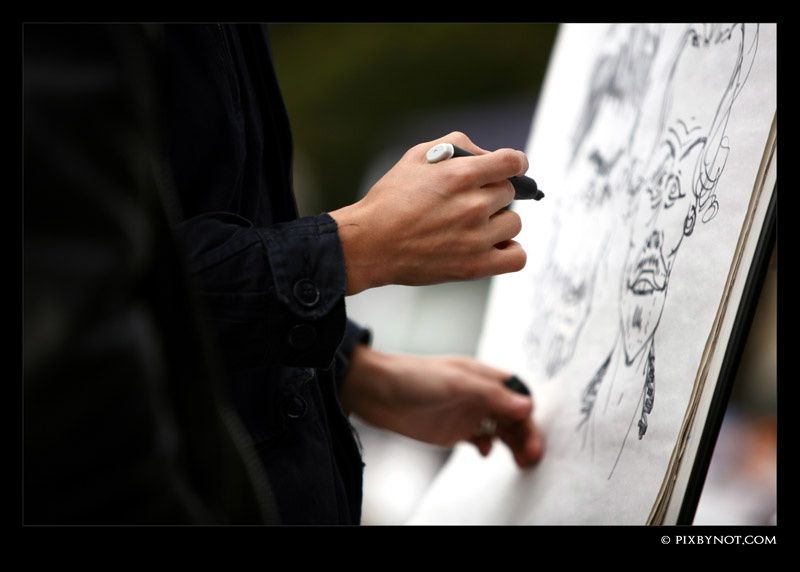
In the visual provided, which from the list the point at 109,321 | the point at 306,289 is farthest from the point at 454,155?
the point at 109,321

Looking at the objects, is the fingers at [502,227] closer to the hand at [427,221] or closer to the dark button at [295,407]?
the hand at [427,221]

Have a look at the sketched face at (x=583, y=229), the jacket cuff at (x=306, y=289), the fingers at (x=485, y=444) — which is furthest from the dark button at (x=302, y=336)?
the fingers at (x=485, y=444)

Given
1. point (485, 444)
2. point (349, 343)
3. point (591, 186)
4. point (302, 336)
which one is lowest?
point (485, 444)

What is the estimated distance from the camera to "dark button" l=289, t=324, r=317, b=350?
481mm

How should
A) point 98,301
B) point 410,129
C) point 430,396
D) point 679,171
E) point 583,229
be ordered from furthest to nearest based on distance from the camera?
1. point 410,129
2. point 430,396
3. point 583,229
4. point 679,171
5. point 98,301

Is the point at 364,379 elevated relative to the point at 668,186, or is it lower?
lower

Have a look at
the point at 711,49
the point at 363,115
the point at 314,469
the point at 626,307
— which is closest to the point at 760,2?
the point at 711,49

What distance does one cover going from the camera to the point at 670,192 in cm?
60

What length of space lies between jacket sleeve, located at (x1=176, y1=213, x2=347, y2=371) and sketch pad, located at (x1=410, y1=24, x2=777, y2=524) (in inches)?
9.5

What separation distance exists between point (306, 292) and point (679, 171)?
1.07 feet

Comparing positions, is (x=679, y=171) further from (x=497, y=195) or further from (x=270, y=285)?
(x=270, y=285)

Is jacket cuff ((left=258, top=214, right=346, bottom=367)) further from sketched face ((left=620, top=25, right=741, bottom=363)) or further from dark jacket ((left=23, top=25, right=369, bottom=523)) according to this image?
sketched face ((left=620, top=25, right=741, bottom=363))
